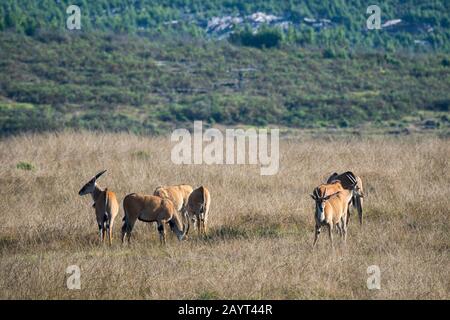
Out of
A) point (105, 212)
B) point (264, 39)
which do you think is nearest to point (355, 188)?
point (105, 212)

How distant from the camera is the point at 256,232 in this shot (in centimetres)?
1437

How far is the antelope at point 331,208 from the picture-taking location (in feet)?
42.6

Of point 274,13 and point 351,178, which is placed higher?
point 274,13

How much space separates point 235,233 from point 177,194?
1485 mm

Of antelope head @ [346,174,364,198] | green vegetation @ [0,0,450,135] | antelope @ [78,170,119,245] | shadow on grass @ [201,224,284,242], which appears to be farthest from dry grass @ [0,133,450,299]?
green vegetation @ [0,0,450,135]

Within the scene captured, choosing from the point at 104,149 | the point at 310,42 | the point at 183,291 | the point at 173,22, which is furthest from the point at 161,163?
the point at 173,22

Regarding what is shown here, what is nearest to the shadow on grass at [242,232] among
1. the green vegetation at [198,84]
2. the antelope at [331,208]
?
the antelope at [331,208]

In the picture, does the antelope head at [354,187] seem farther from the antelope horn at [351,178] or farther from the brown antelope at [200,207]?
the brown antelope at [200,207]

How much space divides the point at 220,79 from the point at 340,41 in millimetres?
14346

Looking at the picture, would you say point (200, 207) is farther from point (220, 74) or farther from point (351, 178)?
point (220, 74)

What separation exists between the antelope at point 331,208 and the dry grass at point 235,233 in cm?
34

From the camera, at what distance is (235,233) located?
14.3 meters

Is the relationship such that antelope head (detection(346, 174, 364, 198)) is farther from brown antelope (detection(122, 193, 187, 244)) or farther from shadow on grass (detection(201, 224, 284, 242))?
brown antelope (detection(122, 193, 187, 244))

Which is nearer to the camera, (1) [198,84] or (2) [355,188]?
(2) [355,188]
